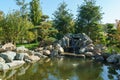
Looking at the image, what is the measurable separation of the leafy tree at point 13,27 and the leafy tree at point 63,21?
26.7 feet

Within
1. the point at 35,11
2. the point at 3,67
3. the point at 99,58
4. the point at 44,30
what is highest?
the point at 35,11

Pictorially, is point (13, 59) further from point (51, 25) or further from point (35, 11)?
point (35, 11)

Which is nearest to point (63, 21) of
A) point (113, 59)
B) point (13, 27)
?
point (13, 27)

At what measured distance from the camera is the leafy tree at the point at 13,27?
96.1 feet

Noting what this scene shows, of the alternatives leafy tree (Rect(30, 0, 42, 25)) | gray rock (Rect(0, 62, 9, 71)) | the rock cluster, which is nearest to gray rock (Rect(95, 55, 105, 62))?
the rock cluster

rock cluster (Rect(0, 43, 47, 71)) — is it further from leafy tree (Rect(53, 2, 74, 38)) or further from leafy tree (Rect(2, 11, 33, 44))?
leafy tree (Rect(53, 2, 74, 38))

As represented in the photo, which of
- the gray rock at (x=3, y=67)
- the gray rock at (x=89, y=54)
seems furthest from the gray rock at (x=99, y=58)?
the gray rock at (x=3, y=67)

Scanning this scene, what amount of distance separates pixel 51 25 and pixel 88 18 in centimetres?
599

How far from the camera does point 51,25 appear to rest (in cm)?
3491

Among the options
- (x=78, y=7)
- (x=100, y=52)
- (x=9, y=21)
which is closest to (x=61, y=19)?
(x=78, y=7)

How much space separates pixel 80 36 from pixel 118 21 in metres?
6.47

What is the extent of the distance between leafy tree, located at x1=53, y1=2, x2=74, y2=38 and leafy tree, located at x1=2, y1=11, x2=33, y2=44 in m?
8.14

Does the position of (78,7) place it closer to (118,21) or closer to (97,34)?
(97,34)

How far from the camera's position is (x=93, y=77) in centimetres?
1479
